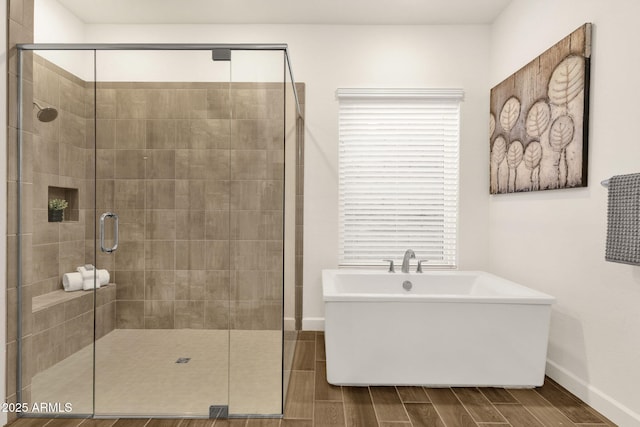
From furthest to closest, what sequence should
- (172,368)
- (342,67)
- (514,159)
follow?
(342,67) < (514,159) < (172,368)

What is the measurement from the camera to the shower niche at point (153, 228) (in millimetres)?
2021

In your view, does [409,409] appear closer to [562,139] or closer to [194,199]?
[194,199]

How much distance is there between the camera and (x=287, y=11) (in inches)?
125

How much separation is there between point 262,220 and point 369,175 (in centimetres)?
161

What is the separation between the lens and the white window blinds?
11.2 ft

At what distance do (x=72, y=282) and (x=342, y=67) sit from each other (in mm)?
2632

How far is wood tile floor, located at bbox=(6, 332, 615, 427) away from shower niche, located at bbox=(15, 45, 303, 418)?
104mm

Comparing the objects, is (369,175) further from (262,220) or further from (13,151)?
(13,151)

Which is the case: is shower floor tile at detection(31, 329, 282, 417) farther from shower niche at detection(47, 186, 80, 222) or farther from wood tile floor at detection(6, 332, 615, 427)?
shower niche at detection(47, 186, 80, 222)

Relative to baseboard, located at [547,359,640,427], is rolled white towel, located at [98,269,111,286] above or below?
above

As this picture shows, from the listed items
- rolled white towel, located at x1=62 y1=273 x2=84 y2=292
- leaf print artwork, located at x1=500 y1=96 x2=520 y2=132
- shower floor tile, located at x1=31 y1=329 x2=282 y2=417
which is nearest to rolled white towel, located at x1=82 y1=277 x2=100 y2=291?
rolled white towel, located at x1=62 y1=273 x2=84 y2=292

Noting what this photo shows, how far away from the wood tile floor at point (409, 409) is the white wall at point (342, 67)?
1.17m

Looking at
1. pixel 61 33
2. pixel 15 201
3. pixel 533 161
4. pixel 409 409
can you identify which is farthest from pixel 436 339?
pixel 61 33

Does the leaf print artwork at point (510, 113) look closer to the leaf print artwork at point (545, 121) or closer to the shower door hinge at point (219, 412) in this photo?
the leaf print artwork at point (545, 121)
